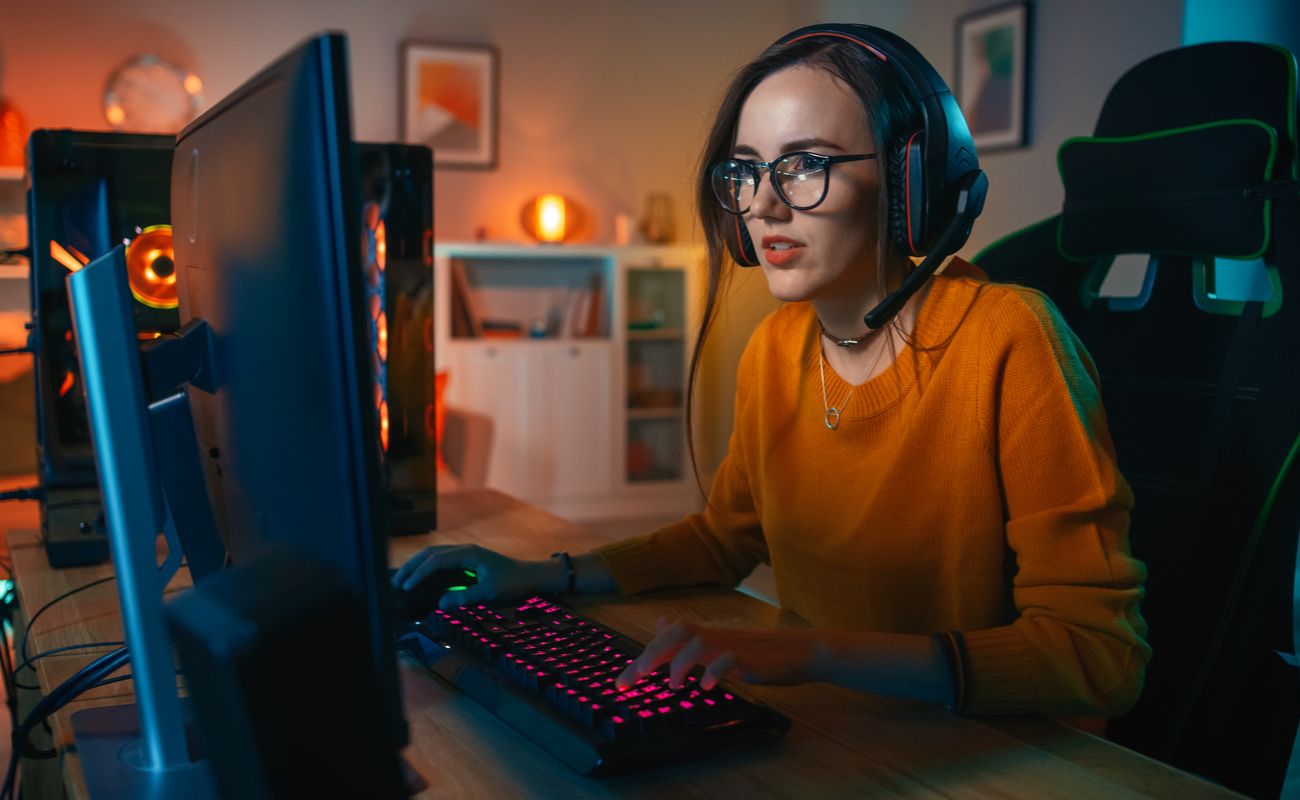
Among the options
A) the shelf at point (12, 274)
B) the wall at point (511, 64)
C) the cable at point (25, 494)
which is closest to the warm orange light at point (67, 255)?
the cable at point (25, 494)

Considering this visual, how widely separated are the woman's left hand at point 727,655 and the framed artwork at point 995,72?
10.7 ft

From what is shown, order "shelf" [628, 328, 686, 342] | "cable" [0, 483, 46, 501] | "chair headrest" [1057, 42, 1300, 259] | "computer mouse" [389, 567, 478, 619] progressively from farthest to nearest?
1. "shelf" [628, 328, 686, 342]
2. "cable" [0, 483, 46, 501]
3. "chair headrest" [1057, 42, 1300, 259]
4. "computer mouse" [389, 567, 478, 619]

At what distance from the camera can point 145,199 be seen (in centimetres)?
128

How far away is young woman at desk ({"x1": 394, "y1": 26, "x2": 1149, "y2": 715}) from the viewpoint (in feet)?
2.75

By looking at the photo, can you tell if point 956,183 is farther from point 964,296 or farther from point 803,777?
point 803,777

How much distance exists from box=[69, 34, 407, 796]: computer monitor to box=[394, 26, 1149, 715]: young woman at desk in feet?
1.02

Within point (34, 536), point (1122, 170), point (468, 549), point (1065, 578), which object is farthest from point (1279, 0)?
point (34, 536)

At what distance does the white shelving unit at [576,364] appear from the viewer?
4.57 meters

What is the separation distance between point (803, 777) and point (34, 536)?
1.12 meters

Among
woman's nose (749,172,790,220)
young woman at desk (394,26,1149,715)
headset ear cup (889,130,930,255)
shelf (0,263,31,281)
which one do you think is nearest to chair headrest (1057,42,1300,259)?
young woman at desk (394,26,1149,715)

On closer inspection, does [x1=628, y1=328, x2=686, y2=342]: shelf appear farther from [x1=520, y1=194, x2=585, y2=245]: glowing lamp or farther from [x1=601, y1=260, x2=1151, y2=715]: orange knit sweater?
[x1=601, y1=260, x2=1151, y2=715]: orange knit sweater

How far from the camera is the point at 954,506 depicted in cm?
103

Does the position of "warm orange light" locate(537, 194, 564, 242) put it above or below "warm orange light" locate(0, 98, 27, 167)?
below

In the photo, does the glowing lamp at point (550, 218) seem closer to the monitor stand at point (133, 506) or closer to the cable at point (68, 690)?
the cable at point (68, 690)
